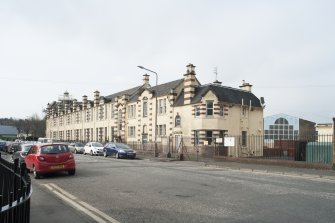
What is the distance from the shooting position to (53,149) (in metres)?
17.6

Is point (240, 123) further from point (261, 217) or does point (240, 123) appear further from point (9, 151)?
point (261, 217)

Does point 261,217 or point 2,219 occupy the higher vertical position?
point 2,219

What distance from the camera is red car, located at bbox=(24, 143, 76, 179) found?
666 inches

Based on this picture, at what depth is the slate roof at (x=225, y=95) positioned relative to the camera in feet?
133

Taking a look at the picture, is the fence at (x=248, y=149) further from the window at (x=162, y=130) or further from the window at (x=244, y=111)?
the window at (x=244, y=111)

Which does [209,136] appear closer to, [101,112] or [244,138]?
[244,138]

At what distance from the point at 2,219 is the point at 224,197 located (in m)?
7.71

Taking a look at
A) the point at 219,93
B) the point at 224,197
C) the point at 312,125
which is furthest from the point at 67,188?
the point at 312,125

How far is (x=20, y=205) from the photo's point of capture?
17.8ft

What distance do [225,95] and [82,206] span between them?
3327 cm

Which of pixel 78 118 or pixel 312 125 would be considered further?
pixel 78 118

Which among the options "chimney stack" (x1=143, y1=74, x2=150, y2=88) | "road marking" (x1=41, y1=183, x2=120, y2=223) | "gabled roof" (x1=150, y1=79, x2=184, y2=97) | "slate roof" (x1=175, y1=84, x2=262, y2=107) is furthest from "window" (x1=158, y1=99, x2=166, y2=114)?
"road marking" (x1=41, y1=183, x2=120, y2=223)

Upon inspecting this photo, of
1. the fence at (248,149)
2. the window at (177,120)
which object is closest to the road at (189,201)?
the fence at (248,149)

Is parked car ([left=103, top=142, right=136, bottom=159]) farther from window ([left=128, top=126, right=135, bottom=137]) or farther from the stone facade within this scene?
window ([left=128, top=126, right=135, bottom=137])
